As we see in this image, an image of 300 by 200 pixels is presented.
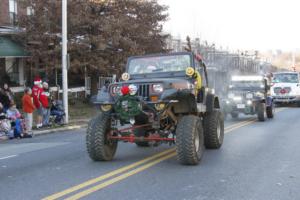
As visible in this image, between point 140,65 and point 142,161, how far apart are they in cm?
262

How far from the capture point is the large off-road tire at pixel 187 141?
9.05m

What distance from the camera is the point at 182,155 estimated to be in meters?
9.12

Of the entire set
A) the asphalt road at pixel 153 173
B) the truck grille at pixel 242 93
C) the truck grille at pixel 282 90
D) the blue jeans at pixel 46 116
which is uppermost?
the truck grille at pixel 242 93

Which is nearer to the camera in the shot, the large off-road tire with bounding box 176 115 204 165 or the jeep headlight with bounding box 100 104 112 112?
the large off-road tire with bounding box 176 115 204 165

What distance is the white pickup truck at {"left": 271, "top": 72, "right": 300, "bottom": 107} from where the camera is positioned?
3061cm

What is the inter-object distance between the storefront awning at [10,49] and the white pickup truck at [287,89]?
50.2 feet

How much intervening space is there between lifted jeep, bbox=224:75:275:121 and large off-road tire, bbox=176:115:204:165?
10509mm

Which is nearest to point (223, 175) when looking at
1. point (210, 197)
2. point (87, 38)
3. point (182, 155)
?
point (182, 155)

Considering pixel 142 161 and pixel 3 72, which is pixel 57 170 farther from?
pixel 3 72

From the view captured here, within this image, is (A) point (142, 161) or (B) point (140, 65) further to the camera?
(B) point (140, 65)

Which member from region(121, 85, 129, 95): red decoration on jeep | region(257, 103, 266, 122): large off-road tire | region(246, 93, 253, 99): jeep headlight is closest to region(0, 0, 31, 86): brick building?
region(246, 93, 253, 99): jeep headlight

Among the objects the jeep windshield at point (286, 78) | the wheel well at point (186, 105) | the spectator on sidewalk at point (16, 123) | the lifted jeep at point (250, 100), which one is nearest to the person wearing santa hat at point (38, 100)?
the spectator on sidewalk at point (16, 123)

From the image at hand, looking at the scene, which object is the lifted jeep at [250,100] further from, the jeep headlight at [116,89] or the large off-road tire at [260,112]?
the jeep headlight at [116,89]

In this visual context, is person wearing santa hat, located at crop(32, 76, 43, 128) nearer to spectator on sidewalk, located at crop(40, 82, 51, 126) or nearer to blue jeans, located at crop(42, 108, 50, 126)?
spectator on sidewalk, located at crop(40, 82, 51, 126)
